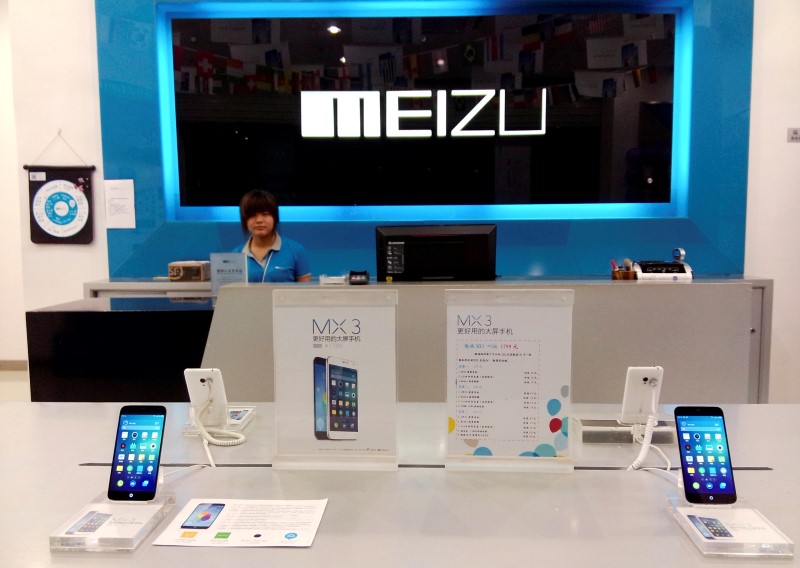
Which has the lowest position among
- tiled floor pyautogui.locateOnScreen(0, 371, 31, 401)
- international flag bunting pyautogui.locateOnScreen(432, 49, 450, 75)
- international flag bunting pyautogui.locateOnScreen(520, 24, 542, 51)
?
tiled floor pyautogui.locateOnScreen(0, 371, 31, 401)

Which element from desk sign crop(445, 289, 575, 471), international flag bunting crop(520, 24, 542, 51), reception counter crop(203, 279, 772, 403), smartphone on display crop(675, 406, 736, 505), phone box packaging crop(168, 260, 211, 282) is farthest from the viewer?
international flag bunting crop(520, 24, 542, 51)

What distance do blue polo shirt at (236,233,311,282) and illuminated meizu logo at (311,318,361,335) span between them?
2.60 metres

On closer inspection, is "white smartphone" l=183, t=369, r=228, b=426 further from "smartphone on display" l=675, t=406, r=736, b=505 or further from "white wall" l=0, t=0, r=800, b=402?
"white wall" l=0, t=0, r=800, b=402

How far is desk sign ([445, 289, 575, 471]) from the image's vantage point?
1107mm

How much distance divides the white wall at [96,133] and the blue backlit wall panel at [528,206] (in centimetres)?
12

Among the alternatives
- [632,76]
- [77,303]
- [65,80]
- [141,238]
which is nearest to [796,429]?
[77,303]

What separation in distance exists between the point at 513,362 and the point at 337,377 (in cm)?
33

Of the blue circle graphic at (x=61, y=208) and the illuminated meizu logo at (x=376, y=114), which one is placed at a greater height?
the illuminated meizu logo at (x=376, y=114)

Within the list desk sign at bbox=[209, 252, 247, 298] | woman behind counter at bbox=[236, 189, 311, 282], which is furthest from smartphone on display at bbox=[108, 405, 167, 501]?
woman behind counter at bbox=[236, 189, 311, 282]

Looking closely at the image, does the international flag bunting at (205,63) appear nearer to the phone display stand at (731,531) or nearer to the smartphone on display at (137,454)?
the smartphone on display at (137,454)

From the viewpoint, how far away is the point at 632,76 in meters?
4.13

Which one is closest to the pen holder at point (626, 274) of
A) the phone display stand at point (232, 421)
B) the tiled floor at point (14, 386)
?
the phone display stand at point (232, 421)

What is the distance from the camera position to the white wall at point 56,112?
4.14 m

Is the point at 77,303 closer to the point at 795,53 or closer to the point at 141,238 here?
the point at 141,238
